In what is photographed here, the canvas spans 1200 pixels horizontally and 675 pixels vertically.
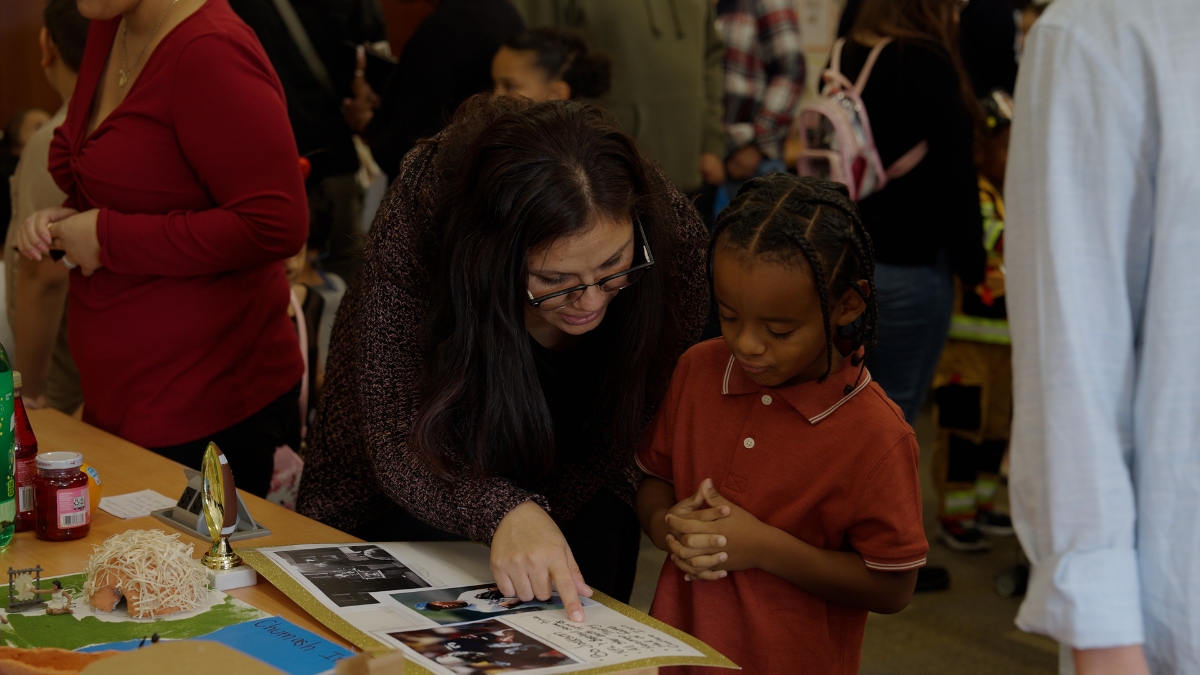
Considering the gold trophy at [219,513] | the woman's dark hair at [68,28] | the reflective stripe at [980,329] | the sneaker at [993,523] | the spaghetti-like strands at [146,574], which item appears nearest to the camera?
the spaghetti-like strands at [146,574]

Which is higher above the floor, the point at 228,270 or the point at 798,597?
the point at 228,270

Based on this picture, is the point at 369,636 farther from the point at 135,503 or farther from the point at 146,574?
the point at 135,503

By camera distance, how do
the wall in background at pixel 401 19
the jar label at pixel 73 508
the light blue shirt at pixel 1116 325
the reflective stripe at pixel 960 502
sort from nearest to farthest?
the light blue shirt at pixel 1116 325, the jar label at pixel 73 508, the reflective stripe at pixel 960 502, the wall in background at pixel 401 19

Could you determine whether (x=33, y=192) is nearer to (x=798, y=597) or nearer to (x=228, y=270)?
(x=228, y=270)

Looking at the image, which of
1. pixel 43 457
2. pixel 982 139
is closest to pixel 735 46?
pixel 982 139

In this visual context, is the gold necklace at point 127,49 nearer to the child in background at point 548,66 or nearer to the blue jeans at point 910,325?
the child in background at point 548,66

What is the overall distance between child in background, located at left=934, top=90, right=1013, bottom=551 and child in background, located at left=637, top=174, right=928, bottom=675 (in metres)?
2.04

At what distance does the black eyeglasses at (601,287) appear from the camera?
56.2 inches

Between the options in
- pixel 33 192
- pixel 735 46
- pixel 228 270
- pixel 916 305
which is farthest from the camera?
pixel 735 46

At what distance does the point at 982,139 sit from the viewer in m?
3.21

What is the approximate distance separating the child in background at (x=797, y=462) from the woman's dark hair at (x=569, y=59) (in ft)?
5.00

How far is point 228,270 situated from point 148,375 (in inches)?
8.9

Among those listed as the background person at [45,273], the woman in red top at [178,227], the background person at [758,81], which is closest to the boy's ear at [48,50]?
the background person at [45,273]

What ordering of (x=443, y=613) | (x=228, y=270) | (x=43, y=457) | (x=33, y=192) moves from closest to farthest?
(x=443, y=613)
(x=43, y=457)
(x=228, y=270)
(x=33, y=192)
